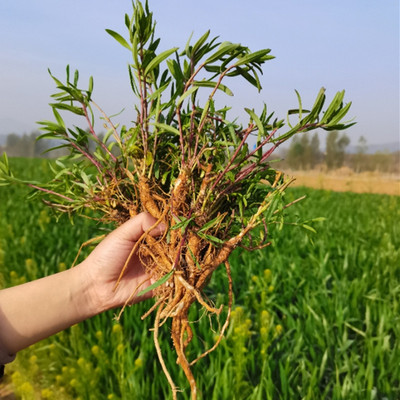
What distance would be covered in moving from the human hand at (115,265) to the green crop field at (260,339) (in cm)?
14

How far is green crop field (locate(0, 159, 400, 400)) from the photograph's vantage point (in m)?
2.15

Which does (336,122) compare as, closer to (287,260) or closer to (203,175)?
(203,175)

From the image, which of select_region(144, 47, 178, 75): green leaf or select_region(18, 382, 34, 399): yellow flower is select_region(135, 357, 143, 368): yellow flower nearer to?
select_region(18, 382, 34, 399): yellow flower

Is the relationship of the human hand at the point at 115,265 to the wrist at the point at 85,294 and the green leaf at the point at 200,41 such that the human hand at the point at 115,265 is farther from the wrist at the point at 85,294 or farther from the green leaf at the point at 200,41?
the green leaf at the point at 200,41

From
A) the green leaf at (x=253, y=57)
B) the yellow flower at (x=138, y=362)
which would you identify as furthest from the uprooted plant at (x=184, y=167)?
the yellow flower at (x=138, y=362)

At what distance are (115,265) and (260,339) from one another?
44.3 inches

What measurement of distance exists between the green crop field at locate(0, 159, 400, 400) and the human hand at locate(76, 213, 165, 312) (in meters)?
0.14

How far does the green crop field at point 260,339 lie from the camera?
2.15m

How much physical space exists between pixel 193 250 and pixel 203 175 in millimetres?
227

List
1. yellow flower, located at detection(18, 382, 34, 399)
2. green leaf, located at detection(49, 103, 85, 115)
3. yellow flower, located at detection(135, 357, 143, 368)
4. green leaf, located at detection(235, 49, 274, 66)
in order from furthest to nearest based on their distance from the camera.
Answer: yellow flower, located at detection(135, 357, 143, 368) < yellow flower, located at detection(18, 382, 34, 399) < green leaf, located at detection(49, 103, 85, 115) < green leaf, located at detection(235, 49, 274, 66)

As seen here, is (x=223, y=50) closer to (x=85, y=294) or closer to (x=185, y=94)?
(x=185, y=94)

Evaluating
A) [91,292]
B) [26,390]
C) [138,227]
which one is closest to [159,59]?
[138,227]

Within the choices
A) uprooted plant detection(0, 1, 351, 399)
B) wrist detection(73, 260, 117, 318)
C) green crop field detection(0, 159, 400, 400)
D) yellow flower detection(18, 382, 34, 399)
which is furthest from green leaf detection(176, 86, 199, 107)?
yellow flower detection(18, 382, 34, 399)

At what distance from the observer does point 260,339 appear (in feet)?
7.85
